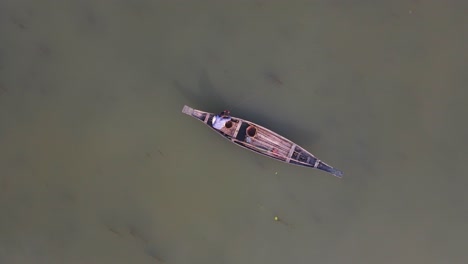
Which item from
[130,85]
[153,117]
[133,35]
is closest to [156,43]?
[133,35]

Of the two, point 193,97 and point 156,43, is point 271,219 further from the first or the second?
point 156,43

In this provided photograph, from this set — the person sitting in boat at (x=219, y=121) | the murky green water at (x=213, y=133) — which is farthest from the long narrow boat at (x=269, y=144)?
the murky green water at (x=213, y=133)

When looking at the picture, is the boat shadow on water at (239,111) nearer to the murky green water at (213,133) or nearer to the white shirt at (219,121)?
the murky green water at (213,133)

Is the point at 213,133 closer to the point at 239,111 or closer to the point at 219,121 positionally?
the point at 219,121

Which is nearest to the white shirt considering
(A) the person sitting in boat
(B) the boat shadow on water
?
(A) the person sitting in boat

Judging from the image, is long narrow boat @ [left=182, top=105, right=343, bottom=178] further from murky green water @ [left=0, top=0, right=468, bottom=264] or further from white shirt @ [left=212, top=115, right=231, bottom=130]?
murky green water @ [left=0, top=0, right=468, bottom=264]

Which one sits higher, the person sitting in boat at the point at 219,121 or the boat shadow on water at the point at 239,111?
the boat shadow on water at the point at 239,111

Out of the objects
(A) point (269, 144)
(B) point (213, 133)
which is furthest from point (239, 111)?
(A) point (269, 144)
